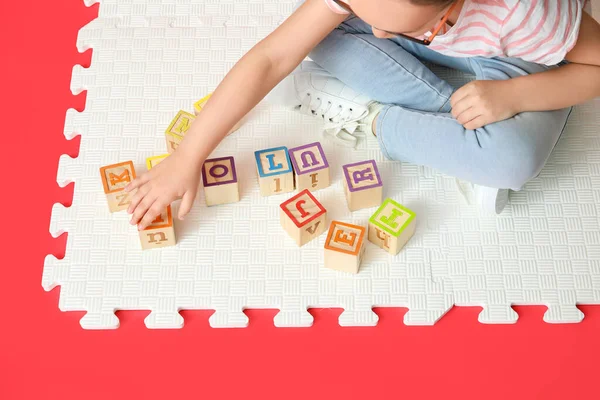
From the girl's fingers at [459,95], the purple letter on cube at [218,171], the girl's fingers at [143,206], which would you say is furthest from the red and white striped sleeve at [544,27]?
the girl's fingers at [143,206]

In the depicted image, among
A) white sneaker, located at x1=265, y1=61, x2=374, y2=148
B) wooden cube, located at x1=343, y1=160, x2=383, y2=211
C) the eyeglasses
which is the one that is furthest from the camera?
white sneaker, located at x1=265, y1=61, x2=374, y2=148

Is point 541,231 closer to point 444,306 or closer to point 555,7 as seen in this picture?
point 444,306

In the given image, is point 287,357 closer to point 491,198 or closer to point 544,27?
point 491,198

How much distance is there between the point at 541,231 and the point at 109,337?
726 mm

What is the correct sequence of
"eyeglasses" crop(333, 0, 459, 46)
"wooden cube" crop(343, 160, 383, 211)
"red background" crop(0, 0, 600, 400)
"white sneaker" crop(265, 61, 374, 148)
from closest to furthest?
"eyeglasses" crop(333, 0, 459, 46)
"red background" crop(0, 0, 600, 400)
"wooden cube" crop(343, 160, 383, 211)
"white sneaker" crop(265, 61, 374, 148)

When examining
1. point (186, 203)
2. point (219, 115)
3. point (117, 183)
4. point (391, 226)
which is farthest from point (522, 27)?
point (117, 183)

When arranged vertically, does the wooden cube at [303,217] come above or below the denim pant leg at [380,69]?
below

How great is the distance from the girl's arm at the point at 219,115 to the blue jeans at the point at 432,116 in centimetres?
14

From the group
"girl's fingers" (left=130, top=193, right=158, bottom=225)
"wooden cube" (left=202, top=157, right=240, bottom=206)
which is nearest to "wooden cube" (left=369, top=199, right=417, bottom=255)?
"wooden cube" (left=202, top=157, right=240, bottom=206)

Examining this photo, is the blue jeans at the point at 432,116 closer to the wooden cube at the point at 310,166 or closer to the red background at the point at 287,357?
the wooden cube at the point at 310,166

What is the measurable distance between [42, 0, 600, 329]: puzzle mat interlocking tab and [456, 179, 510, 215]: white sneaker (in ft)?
0.05

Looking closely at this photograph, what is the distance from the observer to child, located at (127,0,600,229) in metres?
1.07

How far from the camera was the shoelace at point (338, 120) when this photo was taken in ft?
4.42

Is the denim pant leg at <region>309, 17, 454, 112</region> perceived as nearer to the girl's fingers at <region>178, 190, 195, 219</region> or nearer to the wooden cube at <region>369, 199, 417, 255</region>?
the wooden cube at <region>369, 199, 417, 255</region>
